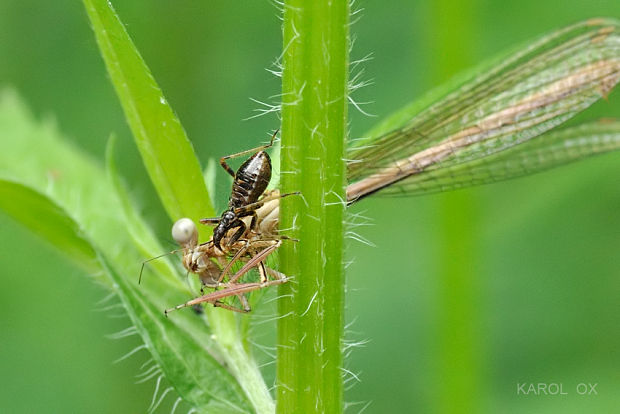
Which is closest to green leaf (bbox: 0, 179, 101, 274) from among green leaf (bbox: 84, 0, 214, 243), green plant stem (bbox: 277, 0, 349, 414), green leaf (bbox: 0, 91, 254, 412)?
green leaf (bbox: 0, 91, 254, 412)

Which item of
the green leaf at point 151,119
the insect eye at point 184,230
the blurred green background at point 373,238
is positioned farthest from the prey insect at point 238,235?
the blurred green background at point 373,238

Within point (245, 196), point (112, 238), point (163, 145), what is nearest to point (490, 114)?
point (245, 196)

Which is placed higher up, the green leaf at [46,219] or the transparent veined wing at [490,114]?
the transparent veined wing at [490,114]

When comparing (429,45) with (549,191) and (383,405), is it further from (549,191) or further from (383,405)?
(383,405)

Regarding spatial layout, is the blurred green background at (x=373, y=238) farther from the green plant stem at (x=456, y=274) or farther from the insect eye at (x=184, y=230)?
the insect eye at (x=184, y=230)

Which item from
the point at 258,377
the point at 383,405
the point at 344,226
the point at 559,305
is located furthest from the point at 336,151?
the point at 559,305

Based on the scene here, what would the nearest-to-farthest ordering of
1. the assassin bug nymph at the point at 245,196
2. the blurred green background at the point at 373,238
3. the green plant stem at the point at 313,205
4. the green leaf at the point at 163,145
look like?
the green plant stem at the point at 313,205 < the green leaf at the point at 163,145 < the assassin bug nymph at the point at 245,196 < the blurred green background at the point at 373,238
